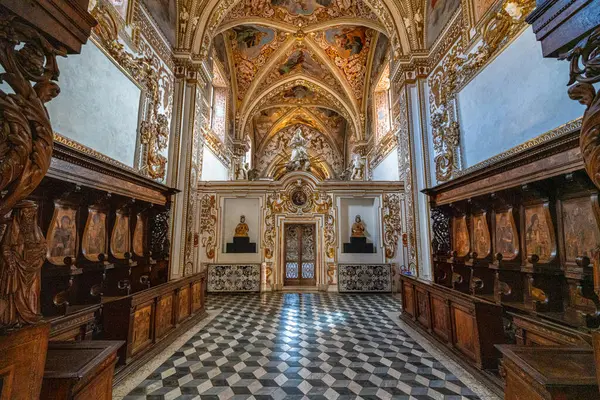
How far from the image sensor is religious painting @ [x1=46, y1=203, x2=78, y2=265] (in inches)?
147

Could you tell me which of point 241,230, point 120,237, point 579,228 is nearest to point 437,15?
point 579,228

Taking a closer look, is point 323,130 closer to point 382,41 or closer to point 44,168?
point 382,41

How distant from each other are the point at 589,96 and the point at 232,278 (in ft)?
30.9

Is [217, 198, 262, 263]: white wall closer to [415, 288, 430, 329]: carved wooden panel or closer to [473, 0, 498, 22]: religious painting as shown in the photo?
[415, 288, 430, 329]: carved wooden panel

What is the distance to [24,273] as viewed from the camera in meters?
1.28

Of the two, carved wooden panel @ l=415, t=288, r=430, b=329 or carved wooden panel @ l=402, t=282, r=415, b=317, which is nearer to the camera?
carved wooden panel @ l=415, t=288, r=430, b=329

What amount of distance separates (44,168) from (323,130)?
18.9 m

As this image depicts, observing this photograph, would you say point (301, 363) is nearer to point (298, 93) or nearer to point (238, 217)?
point (238, 217)

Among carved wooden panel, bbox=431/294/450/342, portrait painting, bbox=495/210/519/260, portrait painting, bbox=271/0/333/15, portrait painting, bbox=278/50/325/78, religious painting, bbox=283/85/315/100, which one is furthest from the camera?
religious painting, bbox=283/85/315/100

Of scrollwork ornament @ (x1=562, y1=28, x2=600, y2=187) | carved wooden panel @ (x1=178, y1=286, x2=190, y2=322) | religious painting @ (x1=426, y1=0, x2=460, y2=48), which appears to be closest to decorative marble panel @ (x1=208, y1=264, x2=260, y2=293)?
carved wooden panel @ (x1=178, y1=286, x2=190, y2=322)

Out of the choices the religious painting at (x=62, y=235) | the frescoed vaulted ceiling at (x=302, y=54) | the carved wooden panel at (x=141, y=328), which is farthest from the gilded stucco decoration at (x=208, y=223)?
the frescoed vaulted ceiling at (x=302, y=54)

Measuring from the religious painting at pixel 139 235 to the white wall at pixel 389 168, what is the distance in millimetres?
8123

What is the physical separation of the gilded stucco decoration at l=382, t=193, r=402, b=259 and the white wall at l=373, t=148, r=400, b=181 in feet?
3.63

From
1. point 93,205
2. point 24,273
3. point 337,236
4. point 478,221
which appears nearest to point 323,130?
point 337,236
